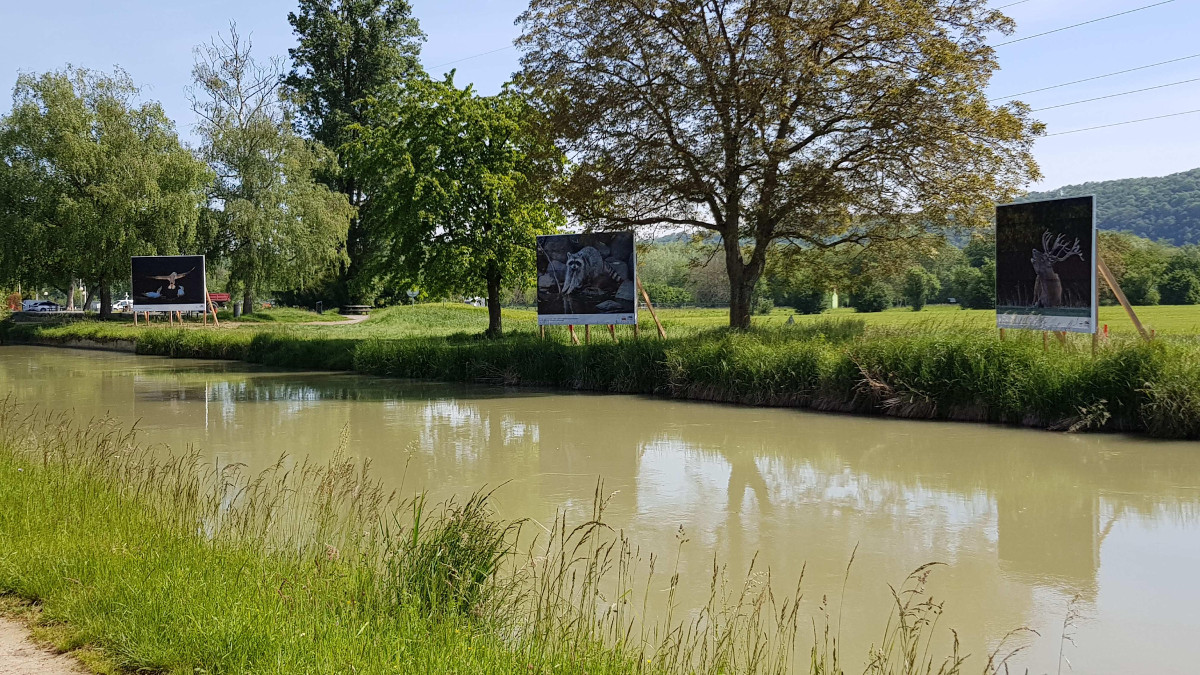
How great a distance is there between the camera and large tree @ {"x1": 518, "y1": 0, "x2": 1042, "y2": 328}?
53.7ft

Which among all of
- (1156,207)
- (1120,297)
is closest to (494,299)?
(1120,297)

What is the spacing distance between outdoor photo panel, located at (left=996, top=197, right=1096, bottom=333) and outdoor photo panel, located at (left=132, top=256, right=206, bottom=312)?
93.1ft

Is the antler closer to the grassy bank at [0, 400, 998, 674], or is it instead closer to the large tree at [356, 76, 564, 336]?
the grassy bank at [0, 400, 998, 674]

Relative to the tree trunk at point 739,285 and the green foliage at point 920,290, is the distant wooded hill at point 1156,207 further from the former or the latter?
the tree trunk at point 739,285

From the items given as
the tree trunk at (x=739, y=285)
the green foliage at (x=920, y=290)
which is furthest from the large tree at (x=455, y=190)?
the green foliage at (x=920, y=290)

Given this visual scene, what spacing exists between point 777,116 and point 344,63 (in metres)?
34.6

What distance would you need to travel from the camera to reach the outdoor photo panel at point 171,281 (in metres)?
33.5

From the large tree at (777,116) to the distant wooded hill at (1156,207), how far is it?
63.8 meters

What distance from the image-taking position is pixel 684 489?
8953mm

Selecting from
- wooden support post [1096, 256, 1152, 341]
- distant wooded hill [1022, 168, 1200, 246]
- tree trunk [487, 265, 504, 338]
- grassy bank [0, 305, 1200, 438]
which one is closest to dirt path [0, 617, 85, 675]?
grassy bank [0, 305, 1200, 438]

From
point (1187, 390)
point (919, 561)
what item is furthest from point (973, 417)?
point (919, 561)

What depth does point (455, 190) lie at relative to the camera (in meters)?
22.7

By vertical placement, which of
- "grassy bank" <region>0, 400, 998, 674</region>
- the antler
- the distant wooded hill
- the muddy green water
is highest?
the distant wooded hill

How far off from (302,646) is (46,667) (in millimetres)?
1244
